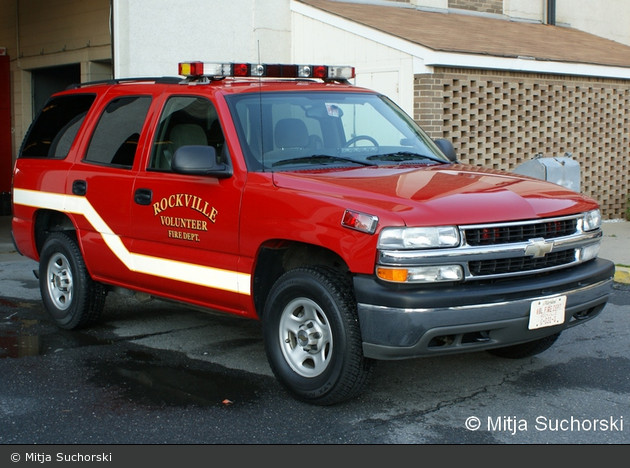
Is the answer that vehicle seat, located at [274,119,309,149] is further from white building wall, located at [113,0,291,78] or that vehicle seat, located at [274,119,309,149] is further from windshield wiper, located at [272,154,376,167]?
white building wall, located at [113,0,291,78]

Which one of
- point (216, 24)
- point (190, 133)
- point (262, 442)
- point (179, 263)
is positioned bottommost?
point (262, 442)

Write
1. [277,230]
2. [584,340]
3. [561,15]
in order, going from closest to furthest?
1. [277,230]
2. [584,340]
3. [561,15]

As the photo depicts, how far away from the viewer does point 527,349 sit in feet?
19.9

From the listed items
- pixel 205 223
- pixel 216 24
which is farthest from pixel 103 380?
pixel 216 24

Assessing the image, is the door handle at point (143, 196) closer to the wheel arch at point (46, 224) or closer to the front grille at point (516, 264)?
the wheel arch at point (46, 224)

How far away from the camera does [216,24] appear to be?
13.1 m

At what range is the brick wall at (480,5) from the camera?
16439mm

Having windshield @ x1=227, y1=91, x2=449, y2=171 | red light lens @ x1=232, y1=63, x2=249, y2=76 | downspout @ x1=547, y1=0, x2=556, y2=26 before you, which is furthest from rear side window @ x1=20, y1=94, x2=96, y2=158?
downspout @ x1=547, y1=0, x2=556, y2=26

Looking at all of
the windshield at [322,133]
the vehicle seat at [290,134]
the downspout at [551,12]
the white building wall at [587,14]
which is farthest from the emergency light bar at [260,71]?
the downspout at [551,12]

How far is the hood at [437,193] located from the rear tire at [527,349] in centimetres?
105

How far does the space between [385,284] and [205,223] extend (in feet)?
4.95

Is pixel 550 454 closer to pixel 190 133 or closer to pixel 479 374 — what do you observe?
pixel 479 374

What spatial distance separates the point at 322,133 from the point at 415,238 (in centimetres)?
155

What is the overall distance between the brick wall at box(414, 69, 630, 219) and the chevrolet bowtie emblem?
7.19m
